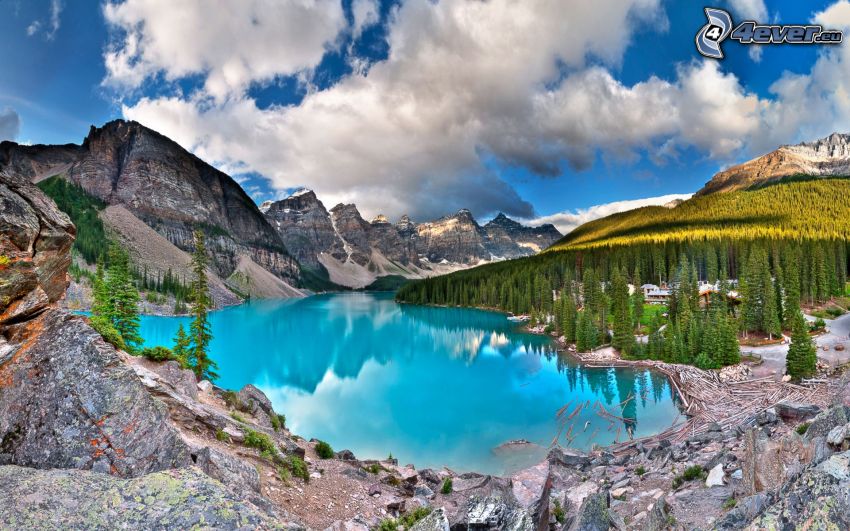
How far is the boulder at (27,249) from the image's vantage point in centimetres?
639

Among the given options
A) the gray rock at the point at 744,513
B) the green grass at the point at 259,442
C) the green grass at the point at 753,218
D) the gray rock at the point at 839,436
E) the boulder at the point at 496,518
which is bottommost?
the green grass at the point at 259,442

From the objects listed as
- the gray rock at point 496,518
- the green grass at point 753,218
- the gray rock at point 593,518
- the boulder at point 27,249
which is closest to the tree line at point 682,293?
the green grass at point 753,218

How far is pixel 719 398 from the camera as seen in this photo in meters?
27.3

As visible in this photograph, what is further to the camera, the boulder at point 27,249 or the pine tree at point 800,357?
the pine tree at point 800,357

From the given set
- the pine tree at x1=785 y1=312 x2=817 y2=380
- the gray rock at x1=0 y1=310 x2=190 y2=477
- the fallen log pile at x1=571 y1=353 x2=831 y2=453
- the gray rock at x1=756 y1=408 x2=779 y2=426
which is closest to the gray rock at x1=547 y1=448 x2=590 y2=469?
the fallen log pile at x1=571 y1=353 x2=831 y2=453

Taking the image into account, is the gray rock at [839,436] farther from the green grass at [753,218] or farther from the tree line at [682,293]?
the green grass at [753,218]

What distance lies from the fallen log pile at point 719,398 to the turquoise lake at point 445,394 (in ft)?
4.38

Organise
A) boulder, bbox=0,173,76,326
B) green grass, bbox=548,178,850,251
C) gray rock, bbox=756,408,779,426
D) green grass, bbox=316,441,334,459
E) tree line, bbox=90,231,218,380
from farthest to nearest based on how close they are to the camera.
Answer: green grass, bbox=548,178,850,251 < tree line, bbox=90,231,218,380 < green grass, bbox=316,441,334,459 < gray rock, bbox=756,408,779,426 < boulder, bbox=0,173,76,326

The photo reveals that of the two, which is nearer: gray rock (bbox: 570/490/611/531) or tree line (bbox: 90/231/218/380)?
gray rock (bbox: 570/490/611/531)

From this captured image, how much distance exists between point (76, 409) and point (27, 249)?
3.02 metres

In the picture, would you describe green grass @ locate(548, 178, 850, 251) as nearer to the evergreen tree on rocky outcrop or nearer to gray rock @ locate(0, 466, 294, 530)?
the evergreen tree on rocky outcrop

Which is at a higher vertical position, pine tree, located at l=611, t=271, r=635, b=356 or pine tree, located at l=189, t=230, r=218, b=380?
pine tree, located at l=189, t=230, r=218, b=380

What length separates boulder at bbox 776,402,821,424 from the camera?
45.3 feet

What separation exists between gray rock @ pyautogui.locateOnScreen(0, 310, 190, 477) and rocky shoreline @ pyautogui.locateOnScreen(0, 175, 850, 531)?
0.05ft
